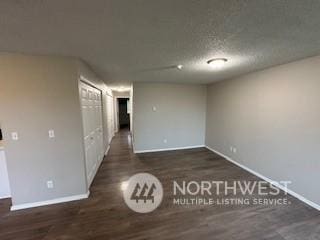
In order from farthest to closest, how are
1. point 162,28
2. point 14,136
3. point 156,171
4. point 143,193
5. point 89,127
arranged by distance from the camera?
1. point 156,171
2. point 89,127
3. point 143,193
4. point 14,136
5. point 162,28

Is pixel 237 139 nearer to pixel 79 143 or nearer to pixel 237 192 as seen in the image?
pixel 237 192

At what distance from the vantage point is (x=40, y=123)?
2.34 metres

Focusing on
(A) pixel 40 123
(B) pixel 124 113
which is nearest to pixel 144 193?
(A) pixel 40 123

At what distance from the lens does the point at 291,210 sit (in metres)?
2.29

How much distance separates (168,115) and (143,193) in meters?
2.84

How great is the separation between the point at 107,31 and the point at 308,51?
2.54m

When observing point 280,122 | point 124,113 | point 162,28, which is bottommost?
point 124,113

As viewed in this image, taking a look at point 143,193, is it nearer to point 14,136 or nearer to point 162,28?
point 14,136

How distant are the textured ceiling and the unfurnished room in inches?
0.5

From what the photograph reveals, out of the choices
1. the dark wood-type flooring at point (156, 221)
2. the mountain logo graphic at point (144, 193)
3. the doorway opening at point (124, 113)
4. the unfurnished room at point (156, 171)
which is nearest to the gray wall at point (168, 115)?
the unfurnished room at point (156, 171)

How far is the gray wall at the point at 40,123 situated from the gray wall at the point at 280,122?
134 inches

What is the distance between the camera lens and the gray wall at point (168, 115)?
492cm

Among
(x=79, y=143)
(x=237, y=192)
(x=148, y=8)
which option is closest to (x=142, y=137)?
(x=79, y=143)

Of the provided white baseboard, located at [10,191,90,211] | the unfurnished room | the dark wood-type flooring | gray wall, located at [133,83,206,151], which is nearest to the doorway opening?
gray wall, located at [133,83,206,151]
